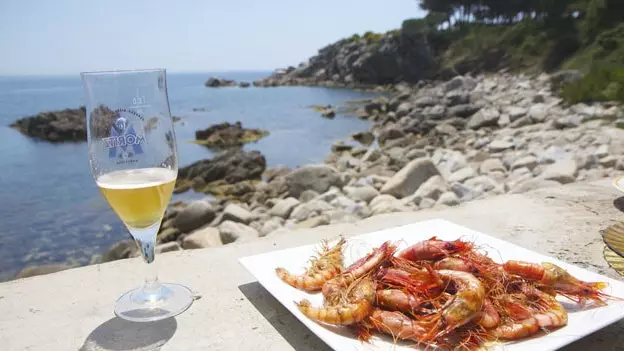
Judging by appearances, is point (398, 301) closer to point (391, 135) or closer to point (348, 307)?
point (348, 307)

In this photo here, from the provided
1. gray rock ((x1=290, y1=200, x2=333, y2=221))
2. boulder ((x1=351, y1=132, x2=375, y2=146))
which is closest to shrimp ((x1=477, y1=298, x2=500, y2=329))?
gray rock ((x1=290, y1=200, x2=333, y2=221))

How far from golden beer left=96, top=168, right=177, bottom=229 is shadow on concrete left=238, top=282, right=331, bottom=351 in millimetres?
471

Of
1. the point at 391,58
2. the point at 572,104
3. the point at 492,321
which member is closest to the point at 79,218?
the point at 492,321

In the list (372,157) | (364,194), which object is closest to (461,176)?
(364,194)

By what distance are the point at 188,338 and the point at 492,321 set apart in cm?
82

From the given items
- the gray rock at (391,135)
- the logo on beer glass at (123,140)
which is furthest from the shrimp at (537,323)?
the gray rock at (391,135)

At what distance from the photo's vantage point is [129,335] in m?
1.44

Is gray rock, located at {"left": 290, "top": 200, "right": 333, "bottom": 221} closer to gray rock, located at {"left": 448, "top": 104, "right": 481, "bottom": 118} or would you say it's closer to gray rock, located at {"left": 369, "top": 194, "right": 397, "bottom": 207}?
gray rock, located at {"left": 369, "top": 194, "right": 397, "bottom": 207}

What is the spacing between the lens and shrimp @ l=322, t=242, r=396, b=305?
1.34 meters

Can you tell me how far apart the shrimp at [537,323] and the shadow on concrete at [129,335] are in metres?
0.89

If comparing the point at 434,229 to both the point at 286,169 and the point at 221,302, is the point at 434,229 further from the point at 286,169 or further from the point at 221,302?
the point at 286,169

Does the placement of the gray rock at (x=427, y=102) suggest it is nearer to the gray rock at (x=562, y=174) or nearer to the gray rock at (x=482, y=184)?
the gray rock at (x=482, y=184)

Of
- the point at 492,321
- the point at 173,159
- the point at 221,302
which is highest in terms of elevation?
the point at 173,159

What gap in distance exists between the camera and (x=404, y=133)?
60.9ft
